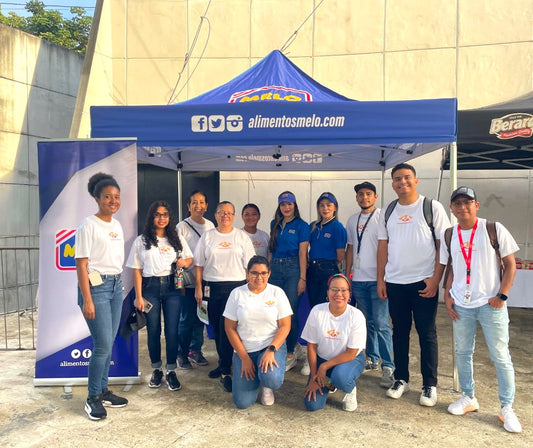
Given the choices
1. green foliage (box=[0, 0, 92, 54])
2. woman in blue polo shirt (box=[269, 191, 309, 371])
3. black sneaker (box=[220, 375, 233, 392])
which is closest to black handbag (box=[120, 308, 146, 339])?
black sneaker (box=[220, 375, 233, 392])

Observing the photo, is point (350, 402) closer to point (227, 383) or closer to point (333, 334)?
point (333, 334)

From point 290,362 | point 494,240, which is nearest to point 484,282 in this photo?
point 494,240

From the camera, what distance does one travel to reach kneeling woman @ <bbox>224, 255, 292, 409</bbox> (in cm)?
352

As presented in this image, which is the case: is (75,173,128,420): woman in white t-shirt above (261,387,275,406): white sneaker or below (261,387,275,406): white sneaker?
above

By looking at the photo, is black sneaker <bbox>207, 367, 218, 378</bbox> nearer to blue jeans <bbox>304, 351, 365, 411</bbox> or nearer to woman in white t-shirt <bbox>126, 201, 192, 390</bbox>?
woman in white t-shirt <bbox>126, 201, 192, 390</bbox>

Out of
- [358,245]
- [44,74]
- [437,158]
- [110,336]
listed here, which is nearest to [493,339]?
[358,245]

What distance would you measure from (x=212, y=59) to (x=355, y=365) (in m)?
6.48

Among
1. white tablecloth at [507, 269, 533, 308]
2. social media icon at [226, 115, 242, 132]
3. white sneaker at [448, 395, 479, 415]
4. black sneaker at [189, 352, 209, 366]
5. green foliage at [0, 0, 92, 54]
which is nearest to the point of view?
white sneaker at [448, 395, 479, 415]

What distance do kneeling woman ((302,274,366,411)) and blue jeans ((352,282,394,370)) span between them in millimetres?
563

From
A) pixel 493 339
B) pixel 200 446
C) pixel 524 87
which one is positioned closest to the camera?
pixel 200 446

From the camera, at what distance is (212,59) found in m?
8.19

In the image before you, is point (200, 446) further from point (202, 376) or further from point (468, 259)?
point (468, 259)

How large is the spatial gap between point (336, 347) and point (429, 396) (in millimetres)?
867

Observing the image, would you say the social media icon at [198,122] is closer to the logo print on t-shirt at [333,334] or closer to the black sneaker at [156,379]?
the logo print on t-shirt at [333,334]
